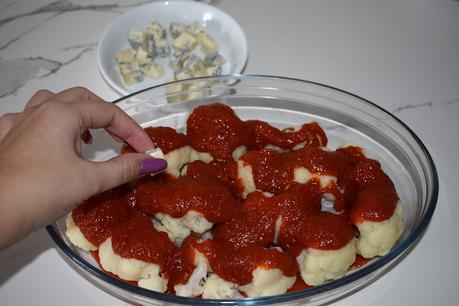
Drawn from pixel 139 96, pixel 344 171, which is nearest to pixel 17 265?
pixel 139 96

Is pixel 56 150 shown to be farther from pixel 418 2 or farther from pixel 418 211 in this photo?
pixel 418 2

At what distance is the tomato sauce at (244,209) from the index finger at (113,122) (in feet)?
0.34

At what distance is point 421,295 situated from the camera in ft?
4.27

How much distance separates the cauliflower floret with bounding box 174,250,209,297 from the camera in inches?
47.5

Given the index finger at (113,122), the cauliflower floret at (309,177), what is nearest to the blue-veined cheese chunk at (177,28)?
the index finger at (113,122)

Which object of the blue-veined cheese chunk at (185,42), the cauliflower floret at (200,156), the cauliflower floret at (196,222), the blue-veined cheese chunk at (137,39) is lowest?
the cauliflower floret at (196,222)

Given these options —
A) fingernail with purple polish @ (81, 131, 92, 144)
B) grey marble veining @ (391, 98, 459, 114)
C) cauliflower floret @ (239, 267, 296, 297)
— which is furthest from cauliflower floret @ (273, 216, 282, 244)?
grey marble veining @ (391, 98, 459, 114)

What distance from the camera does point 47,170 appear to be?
102cm

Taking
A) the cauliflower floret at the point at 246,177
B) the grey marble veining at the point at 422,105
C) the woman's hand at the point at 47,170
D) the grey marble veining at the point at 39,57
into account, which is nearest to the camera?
the woman's hand at the point at 47,170

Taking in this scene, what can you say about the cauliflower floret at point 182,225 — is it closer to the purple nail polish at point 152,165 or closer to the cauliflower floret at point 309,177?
the purple nail polish at point 152,165

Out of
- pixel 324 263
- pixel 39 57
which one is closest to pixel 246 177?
pixel 324 263

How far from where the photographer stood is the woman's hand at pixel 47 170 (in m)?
1.01

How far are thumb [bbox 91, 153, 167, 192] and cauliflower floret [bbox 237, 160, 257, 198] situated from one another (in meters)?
0.27

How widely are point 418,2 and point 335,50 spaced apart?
1.56 feet
